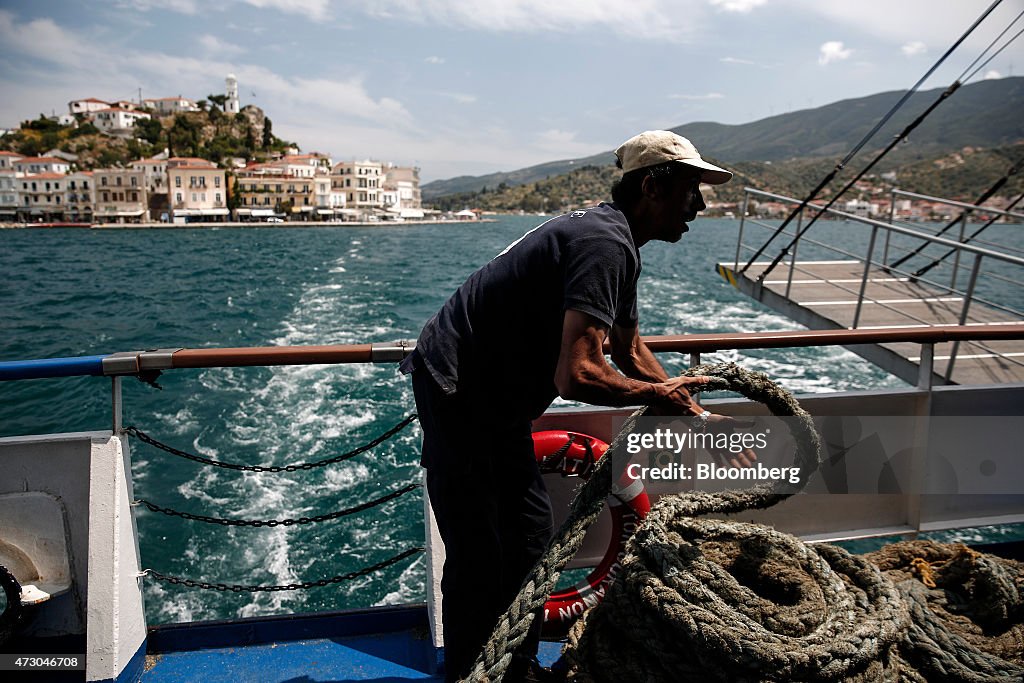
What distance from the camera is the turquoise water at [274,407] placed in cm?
545

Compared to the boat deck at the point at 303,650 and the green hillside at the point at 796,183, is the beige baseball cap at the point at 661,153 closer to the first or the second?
the green hillside at the point at 796,183

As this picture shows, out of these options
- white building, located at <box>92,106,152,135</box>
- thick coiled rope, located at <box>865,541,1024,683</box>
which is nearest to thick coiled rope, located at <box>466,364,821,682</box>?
thick coiled rope, located at <box>865,541,1024,683</box>

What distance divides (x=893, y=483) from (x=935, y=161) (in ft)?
289

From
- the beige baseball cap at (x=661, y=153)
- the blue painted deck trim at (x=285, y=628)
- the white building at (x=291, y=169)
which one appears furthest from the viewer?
the white building at (x=291, y=169)

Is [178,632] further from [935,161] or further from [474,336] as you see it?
[935,161]

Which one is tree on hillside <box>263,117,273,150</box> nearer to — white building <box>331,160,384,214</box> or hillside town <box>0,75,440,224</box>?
hillside town <box>0,75,440,224</box>

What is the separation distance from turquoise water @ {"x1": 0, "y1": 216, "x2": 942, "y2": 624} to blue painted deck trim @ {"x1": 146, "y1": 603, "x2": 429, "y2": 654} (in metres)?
2.70

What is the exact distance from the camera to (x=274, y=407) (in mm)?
8977

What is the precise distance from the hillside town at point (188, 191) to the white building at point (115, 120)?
5.39m

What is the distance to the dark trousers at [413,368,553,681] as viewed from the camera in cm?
158

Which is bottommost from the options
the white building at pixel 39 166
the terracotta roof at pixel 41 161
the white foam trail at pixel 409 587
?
the white foam trail at pixel 409 587

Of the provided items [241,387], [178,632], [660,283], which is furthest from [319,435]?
[660,283]

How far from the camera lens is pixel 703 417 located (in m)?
1.59

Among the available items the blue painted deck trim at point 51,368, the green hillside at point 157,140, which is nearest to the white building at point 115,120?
the green hillside at point 157,140
